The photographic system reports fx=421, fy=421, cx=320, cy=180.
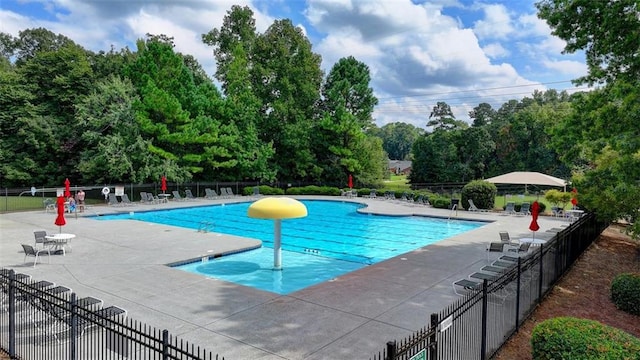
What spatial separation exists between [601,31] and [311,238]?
1342cm

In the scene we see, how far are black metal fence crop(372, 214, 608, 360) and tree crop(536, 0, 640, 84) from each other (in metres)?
4.45

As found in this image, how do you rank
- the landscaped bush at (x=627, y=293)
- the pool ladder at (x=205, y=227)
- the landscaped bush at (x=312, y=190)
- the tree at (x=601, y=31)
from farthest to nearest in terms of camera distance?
the landscaped bush at (x=312, y=190) < the pool ladder at (x=205, y=227) < the tree at (x=601, y=31) < the landscaped bush at (x=627, y=293)

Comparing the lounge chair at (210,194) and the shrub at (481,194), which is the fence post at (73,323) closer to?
the shrub at (481,194)

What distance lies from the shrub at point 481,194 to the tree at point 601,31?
14452mm

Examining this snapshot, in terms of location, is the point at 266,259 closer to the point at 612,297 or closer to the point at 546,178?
the point at 612,297

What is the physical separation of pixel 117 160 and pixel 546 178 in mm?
27674

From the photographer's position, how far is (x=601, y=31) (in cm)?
1048

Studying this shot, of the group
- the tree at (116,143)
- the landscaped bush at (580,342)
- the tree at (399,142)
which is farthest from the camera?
the tree at (399,142)

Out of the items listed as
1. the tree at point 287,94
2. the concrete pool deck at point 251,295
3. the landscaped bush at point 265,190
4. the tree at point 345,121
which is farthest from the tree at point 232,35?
the concrete pool deck at point 251,295

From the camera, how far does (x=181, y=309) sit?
8.29 metres

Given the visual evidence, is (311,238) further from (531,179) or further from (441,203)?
(531,179)

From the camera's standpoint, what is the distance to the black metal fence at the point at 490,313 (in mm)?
4680

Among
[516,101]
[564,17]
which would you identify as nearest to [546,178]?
[564,17]

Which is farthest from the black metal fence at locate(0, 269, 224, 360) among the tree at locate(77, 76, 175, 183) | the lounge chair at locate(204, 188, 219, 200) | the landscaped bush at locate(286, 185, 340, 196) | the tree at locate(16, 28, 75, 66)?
the tree at locate(16, 28, 75, 66)
